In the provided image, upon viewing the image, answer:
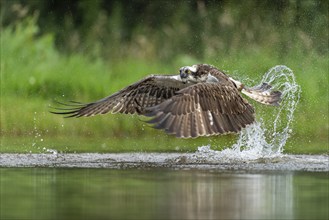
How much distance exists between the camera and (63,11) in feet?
63.2

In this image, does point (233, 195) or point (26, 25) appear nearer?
point (233, 195)

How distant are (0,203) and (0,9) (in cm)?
977

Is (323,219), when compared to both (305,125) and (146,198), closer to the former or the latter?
(146,198)

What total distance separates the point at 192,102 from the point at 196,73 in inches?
44.1

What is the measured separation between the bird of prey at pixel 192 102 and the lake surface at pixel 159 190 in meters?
0.46

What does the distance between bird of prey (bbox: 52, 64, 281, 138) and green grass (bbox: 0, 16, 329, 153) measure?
0.97 m

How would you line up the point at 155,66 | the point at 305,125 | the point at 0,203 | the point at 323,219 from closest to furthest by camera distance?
the point at 323,219, the point at 0,203, the point at 305,125, the point at 155,66

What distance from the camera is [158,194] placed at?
9.73 m

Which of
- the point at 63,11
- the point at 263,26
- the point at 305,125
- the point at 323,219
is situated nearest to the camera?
the point at 323,219

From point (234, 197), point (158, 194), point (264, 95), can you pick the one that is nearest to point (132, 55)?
point (264, 95)

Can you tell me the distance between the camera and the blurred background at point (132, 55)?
14.8m

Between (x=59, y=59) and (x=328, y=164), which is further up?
(x=59, y=59)

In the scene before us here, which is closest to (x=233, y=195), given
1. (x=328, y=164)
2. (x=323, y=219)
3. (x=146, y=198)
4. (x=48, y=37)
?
(x=146, y=198)

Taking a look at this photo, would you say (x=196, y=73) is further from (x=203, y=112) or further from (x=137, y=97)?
(x=203, y=112)
